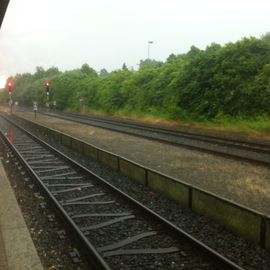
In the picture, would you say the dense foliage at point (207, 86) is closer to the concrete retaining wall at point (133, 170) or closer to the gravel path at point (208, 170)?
the gravel path at point (208, 170)

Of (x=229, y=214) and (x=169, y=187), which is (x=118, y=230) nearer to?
(x=229, y=214)

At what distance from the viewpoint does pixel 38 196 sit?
10.4 metres

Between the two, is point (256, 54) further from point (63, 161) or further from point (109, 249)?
point (109, 249)

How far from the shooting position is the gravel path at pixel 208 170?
401 inches

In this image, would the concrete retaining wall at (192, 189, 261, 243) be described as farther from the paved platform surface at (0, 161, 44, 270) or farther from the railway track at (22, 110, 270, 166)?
the railway track at (22, 110, 270, 166)

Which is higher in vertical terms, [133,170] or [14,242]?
[133,170]

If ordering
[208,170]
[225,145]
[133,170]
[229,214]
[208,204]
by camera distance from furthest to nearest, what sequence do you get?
[225,145], [208,170], [133,170], [208,204], [229,214]

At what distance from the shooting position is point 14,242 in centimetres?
698

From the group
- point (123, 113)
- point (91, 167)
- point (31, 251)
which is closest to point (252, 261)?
point (31, 251)

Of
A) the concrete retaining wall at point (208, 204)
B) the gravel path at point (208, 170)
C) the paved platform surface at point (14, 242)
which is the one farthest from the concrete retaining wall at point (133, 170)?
the paved platform surface at point (14, 242)

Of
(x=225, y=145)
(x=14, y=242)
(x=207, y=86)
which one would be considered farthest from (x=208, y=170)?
(x=207, y=86)

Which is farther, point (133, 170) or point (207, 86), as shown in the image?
point (207, 86)

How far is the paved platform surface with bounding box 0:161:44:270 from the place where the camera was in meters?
6.08

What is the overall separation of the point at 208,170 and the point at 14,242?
750 cm
